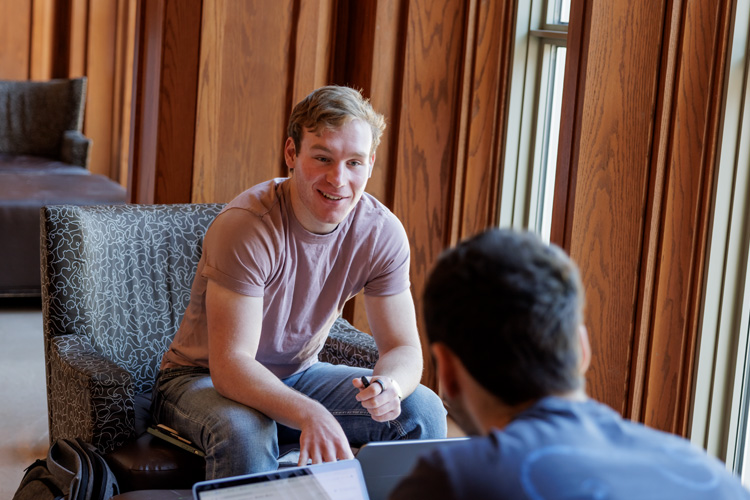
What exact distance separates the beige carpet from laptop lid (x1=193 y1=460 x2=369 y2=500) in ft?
4.14

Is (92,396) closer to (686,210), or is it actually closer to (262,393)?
(262,393)

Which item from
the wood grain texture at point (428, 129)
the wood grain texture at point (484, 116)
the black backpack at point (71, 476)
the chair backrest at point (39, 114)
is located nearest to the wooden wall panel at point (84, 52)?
the chair backrest at point (39, 114)

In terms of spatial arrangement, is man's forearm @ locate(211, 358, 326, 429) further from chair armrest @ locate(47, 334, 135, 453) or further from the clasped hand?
chair armrest @ locate(47, 334, 135, 453)

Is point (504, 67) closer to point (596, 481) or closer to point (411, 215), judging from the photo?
point (411, 215)

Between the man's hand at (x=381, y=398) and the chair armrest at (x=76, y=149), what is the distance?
4.25m

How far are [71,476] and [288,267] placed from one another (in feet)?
2.02

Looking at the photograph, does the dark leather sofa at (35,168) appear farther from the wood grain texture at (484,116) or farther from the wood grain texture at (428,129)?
the wood grain texture at (484,116)

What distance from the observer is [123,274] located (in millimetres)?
2320

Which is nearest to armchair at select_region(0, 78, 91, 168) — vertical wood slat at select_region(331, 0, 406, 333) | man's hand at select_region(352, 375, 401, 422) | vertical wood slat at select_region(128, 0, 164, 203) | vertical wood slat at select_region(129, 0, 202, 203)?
vertical wood slat at select_region(128, 0, 164, 203)

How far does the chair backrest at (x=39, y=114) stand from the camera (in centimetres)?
584

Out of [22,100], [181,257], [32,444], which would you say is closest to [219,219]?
[181,257]

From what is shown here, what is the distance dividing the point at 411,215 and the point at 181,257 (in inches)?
41.8

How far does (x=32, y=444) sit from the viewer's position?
283 cm

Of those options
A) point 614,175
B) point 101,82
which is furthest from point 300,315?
point 101,82
